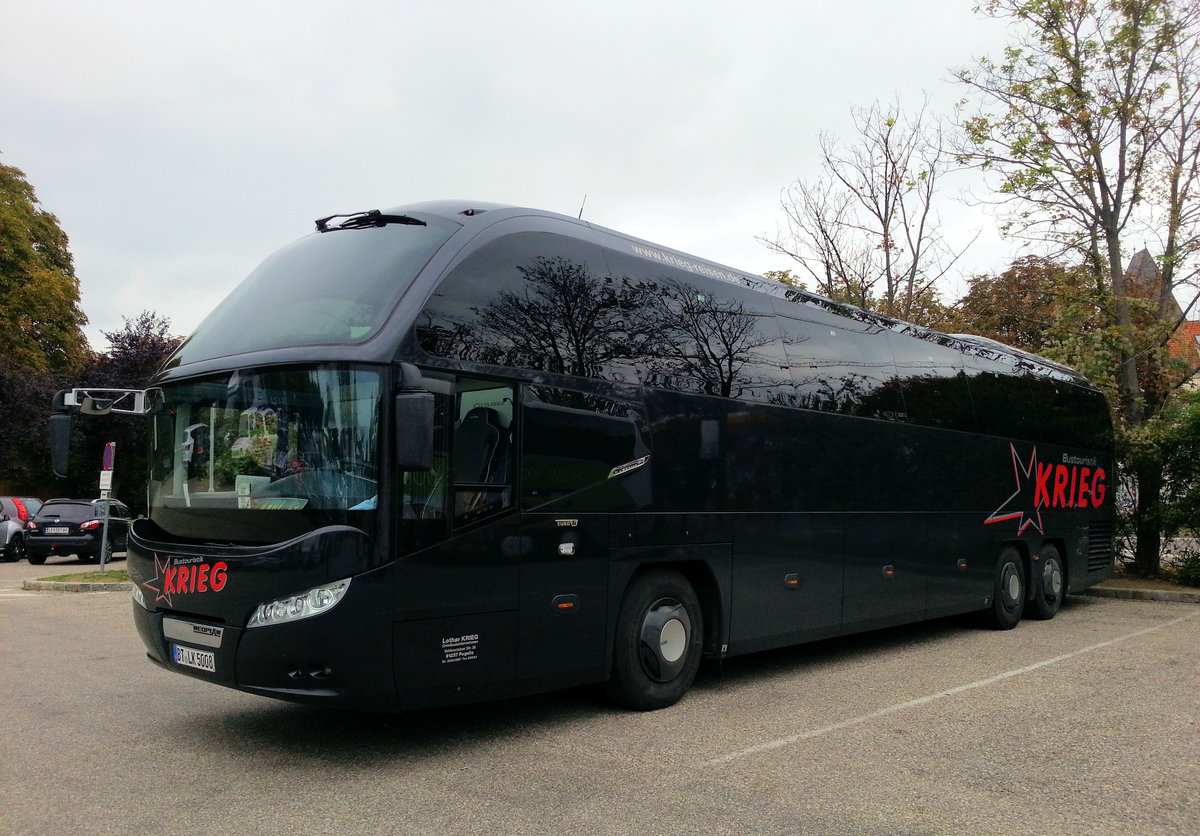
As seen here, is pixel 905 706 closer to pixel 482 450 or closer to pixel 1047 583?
pixel 482 450

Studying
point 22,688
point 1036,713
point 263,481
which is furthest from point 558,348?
point 22,688

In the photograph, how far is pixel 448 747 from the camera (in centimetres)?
632

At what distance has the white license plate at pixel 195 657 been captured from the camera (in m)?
5.84

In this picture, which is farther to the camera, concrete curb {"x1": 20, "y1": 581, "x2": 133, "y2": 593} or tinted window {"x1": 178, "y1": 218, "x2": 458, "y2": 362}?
concrete curb {"x1": 20, "y1": 581, "x2": 133, "y2": 593}

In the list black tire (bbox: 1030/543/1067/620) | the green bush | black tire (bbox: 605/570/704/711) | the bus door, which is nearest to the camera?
the bus door

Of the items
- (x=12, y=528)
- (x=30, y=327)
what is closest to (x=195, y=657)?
(x=12, y=528)

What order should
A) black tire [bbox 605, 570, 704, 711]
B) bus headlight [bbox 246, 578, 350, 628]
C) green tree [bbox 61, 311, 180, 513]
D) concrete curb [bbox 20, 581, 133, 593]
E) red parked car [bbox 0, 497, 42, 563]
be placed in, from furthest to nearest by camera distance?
green tree [bbox 61, 311, 180, 513] < red parked car [bbox 0, 497, 42, 563] < concrete curb [bbox 20, 581, 133, 593] < black tire [bbox 605, 570, 704, 711] < bus headlight [bbox 246, 578, 350, 628]

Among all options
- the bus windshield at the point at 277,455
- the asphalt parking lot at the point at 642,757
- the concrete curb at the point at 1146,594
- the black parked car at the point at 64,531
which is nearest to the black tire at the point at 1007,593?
the asphalt parking lot at the point at 642,757

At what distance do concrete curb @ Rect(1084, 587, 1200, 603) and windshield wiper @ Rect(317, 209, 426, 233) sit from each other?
14080mm

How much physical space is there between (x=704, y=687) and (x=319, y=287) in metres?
4.77

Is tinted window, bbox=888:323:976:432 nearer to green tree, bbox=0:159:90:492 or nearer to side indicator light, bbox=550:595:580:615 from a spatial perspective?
side indicator light, bbox=550:595:580:615

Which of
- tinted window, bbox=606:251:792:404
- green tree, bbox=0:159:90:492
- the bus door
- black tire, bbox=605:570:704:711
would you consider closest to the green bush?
tinted window, bbox=606:251:792:404

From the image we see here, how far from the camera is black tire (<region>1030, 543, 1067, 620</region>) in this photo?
1334 centimetres

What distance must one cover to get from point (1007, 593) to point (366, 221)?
9729 millimetres
